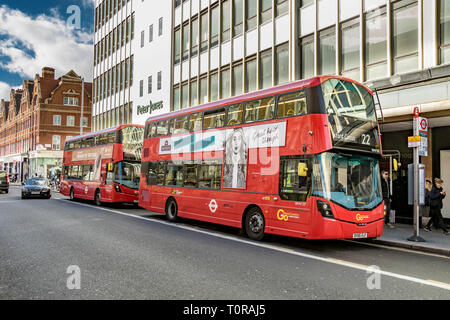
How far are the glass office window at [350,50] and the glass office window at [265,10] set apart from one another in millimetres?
4759

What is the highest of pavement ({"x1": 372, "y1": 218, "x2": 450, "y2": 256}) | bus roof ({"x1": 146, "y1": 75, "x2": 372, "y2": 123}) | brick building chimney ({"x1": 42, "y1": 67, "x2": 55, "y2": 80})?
brick building chimney ({"x1": 42, "y1": 67, "x2": 55, "y2": 80})

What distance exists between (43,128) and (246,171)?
5914cm

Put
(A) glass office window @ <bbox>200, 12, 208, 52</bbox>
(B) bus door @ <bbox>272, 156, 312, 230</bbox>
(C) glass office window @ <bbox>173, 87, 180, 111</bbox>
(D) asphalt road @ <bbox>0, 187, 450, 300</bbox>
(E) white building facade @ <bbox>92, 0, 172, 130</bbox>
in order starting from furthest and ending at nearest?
(E) white building facade @ <bbox>92, 0, 172, 130</bbox>
(C) glass office window @ <bbox>173, 87, 180, 111</bbox>
(A) glass office window @ <bbox>200, 12, 208, 52</bbox>
(B) bus door @ <bbox>272, 156, 312, 230</bbox>
(D) asphalt road @ <bbox>0, 187, 450, 300</bbox>

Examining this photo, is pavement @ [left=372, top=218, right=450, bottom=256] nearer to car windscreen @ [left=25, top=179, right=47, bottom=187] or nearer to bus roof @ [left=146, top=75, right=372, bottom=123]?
bus roof @ [left=146, top=75, right=372, bottom=123]

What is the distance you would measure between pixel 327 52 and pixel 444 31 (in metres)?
4.77

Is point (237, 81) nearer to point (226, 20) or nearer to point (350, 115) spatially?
point (226, 20)

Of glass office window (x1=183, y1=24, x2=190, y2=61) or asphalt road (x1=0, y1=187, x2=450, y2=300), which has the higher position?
glass office window (x1=183, y1=24, x2=190, y2=61)

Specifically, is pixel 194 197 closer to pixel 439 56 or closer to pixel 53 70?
pixel 439 56

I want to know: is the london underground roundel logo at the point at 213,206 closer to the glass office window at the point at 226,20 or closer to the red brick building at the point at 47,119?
the glass office window at the point at 226,20

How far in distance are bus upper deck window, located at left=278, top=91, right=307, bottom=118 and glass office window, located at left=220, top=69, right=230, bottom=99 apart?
12.3 meters

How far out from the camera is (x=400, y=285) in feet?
19.4

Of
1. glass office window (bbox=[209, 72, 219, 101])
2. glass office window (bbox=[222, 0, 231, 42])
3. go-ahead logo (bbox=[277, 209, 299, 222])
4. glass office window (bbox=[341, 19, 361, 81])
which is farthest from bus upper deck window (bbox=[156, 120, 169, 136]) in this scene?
glass office window (bbox=[222, 0, 231, 42])

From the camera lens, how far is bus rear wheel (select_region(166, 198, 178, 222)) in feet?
46.3

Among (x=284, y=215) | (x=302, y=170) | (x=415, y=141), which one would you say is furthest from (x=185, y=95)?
(x=302, y=170)
